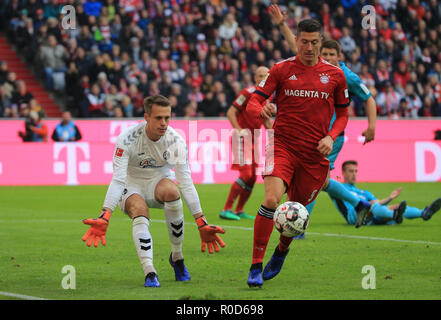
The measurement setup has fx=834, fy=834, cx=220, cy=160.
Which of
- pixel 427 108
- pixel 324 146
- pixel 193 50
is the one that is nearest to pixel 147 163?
pixel 324 146

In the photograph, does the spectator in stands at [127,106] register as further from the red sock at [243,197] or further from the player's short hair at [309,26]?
the player's short hair at [309,26]

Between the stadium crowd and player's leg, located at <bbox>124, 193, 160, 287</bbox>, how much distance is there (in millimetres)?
13827

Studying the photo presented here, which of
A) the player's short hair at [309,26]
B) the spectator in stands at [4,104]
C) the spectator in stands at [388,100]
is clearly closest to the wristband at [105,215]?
the player's short hair at [309,26]

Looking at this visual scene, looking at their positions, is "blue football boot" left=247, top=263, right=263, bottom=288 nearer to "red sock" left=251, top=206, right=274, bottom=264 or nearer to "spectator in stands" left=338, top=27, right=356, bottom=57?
"red sock" left=251, top=206, right=274, bottom=264

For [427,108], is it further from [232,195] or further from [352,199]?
[352,199]

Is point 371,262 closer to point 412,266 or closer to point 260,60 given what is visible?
point 412,266

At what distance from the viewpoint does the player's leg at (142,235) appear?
7121 millimetres

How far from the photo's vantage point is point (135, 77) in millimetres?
22859

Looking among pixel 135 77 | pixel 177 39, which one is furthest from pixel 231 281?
pixel 177 39

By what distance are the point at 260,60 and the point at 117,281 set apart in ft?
59.2

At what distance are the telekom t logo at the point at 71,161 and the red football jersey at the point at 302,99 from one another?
12.8 metres

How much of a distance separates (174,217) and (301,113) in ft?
4.88

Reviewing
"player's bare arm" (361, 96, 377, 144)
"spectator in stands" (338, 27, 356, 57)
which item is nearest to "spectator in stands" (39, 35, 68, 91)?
"spectator in stands" (338, 27, 356, 57)

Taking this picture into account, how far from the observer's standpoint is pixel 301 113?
741 cm
